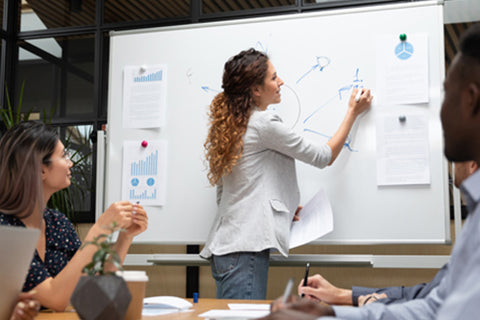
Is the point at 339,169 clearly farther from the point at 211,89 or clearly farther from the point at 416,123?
the point at 211,89

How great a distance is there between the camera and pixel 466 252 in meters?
0.87

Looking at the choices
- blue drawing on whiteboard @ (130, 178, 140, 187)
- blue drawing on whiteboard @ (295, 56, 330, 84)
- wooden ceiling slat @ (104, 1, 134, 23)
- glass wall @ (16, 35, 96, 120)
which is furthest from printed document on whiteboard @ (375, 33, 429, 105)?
glass wall @ (16, 35, 96, 120)

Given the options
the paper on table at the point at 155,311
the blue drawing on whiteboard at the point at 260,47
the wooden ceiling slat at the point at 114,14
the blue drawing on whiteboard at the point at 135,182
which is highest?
the wooden ceiling slat at the point at 114,14

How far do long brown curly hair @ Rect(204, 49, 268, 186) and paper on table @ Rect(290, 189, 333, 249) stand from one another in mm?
415

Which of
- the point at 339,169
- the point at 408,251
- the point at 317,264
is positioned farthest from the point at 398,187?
the point at 408,251

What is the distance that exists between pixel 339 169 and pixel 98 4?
2262mm

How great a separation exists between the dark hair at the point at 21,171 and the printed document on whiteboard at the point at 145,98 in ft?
3.57

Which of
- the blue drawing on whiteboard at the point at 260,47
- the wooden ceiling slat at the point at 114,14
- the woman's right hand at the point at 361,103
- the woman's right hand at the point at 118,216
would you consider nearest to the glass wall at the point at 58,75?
the wooden ceiling slat at the point at 114,14

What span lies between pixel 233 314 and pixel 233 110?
1.15 meters

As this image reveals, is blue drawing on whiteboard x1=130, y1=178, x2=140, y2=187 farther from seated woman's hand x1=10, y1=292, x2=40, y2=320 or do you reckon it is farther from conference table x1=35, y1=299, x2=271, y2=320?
seated woman's hand x1=10, y1=292, x2=40, y2=320

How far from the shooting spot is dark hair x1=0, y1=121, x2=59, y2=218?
5.41 feet

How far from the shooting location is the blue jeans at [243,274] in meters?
2.20

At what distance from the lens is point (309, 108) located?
8.79ft

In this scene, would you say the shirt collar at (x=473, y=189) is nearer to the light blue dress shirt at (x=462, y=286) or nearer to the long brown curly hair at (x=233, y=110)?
the light blue dress shirt at (x=462, y=286)
